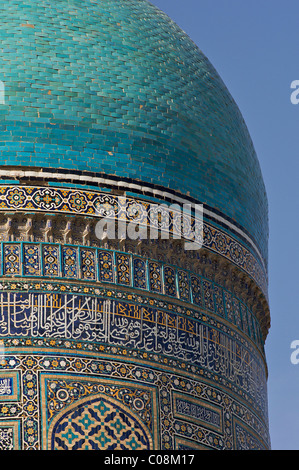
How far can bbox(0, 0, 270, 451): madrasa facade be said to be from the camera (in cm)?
1091

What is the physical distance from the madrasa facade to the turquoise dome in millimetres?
13

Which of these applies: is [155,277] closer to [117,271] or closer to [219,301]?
[117,271]

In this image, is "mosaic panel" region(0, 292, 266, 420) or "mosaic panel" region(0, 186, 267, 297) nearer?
"mosaic panel" region(0, 292, 266, 420)

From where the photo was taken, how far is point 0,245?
1132 centimetres

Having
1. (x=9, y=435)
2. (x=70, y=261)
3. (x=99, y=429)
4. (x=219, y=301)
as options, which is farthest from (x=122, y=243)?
(x=9, y=435)

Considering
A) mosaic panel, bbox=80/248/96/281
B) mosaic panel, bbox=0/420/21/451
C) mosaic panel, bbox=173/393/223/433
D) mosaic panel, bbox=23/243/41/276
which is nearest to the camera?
mosaic panel, bbox=0/420/21/451

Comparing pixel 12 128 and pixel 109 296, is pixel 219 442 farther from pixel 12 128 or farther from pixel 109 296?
pixel 12 128

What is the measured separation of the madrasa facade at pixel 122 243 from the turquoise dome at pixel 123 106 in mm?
13

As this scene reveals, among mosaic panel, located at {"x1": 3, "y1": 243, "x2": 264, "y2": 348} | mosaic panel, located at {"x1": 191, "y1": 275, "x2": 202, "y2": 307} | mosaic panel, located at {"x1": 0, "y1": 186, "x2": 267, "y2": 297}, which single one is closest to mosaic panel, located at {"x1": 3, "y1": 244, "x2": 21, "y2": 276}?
mosaic panel, located at {"x1": 3, "y1": 243, "x2": 264, "y2": 348}

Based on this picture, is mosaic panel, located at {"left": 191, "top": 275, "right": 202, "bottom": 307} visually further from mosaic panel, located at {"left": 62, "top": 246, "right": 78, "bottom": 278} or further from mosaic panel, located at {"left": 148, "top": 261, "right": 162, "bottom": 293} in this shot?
mosaic panel, located at {"left": 62, "top": 246, "right": 78, "bottom": 278}

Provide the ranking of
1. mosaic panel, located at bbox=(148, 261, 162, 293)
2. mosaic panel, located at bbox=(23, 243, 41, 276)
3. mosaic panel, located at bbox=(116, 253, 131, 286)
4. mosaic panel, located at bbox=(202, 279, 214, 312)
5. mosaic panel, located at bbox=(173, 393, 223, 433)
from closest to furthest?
mosaic panel, located at bbox=(173, 393, 223, 433) < mosaic panel, located at bbox=(23, 243, 41, 276) < mosaic panel, located at bbox=(116, 253, 131, 286) < mosaic panel, located at bbox=(148, 261, 162, 293) < mosaic panel, located at bbox=(202, 279, 214, 312)

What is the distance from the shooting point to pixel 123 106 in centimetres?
1211

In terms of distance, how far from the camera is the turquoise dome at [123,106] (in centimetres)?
1178

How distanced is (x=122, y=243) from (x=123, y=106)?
45.1 inches
